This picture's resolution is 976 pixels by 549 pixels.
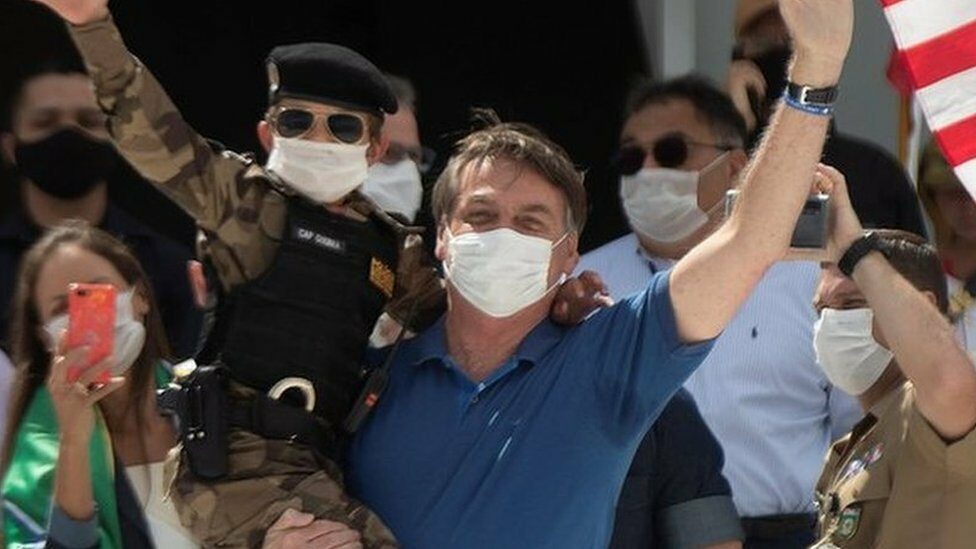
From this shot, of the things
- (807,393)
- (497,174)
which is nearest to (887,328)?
(497,174)

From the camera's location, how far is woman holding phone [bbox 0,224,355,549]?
4176 millimetres

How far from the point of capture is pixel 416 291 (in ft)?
13.6

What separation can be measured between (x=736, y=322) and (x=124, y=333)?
148 centimetres

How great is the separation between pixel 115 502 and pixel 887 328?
4.84 ft

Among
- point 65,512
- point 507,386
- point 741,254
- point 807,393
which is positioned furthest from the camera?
point 807,393

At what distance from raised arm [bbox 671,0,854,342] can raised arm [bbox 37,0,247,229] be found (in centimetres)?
82

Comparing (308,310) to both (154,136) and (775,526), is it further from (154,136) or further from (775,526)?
(775,526)

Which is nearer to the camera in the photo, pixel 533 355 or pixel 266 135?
pixel 533 355

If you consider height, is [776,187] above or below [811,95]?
below

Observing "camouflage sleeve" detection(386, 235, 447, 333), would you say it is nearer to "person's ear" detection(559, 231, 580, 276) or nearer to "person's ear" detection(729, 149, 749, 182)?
"person's ear" detection(559, 231, 580, 276)

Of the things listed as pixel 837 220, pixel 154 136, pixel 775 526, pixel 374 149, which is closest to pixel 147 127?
pixel 154 136

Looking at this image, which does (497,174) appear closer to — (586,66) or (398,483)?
(398,483)

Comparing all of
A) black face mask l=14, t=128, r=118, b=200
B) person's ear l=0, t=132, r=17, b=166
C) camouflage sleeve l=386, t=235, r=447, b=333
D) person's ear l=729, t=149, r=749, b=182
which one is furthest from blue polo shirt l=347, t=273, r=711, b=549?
person's ear l=0, t=132, r=17, b=166

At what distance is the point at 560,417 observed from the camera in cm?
383
